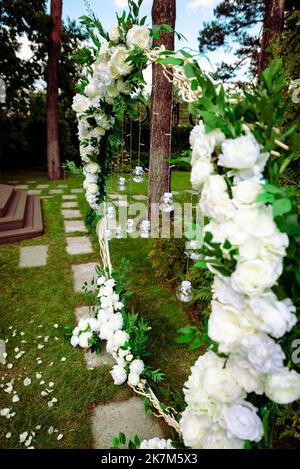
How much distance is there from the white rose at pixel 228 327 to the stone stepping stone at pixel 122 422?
1461mm

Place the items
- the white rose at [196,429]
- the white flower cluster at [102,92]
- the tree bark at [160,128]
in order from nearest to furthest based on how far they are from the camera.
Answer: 1. the white rose at [196,429]
2. the white flower cluster at [102,92]
3. the tree bark at [160,128]

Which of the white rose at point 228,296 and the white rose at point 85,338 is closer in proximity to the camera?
the white rose at point 228,296

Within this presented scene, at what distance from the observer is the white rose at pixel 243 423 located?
959 millimetres

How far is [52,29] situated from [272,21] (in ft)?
22.0

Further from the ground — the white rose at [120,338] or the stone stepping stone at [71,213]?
the stone stepping stone at [71,213]

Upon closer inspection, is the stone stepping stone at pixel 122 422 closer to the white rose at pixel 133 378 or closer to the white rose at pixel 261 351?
the white rose at pixel 133 378

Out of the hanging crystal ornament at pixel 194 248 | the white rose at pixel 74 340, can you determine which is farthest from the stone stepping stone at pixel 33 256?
the hanging crystal ornament at pixel 194 248

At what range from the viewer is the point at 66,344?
2.86 meters

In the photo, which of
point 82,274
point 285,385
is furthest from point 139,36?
point 82,274

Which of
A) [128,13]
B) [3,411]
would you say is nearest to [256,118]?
[128,13]

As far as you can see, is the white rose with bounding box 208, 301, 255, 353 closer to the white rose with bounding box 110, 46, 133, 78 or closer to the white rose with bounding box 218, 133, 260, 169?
the white rose with bounding box 218, 133, 260, 169

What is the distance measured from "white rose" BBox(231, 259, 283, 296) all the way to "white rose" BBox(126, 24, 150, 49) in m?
1.44

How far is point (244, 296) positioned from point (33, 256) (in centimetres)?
426

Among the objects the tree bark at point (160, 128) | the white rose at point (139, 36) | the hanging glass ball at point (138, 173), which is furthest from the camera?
the tree bark at point (160, 128)
